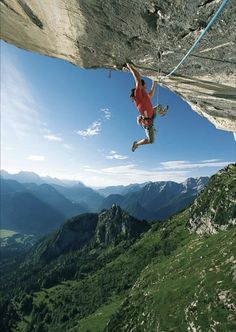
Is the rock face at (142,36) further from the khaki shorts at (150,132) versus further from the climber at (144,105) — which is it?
the khaki shorts at (150,132)

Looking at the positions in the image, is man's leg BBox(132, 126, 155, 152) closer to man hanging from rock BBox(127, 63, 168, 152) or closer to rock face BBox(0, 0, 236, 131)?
man hanging from rock BBox(127, 63, 168, 152)

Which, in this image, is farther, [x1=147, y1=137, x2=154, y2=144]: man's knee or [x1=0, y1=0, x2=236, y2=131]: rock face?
[x1=147, y1=137, x2=154, y2=144]: man's knee

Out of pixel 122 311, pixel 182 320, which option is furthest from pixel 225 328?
pixel 122 311

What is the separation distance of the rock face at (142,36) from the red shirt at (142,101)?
72.1 inches

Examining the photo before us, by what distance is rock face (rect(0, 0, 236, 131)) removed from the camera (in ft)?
42.8

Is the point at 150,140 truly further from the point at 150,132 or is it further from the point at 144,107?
the point at 144,107

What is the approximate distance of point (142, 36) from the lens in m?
15.9

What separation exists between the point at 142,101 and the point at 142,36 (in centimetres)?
289

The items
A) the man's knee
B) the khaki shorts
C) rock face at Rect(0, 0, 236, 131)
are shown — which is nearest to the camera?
rock face at Rect(0, 0, 236, 131)

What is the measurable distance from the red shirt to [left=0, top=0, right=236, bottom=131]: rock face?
1.83 metres

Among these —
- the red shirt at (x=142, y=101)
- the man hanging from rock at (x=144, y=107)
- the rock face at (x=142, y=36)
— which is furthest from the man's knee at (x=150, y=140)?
the rock face at (x=142, y=36)

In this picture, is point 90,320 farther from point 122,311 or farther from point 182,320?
point 182,320

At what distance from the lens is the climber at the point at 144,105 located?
17.0 meters

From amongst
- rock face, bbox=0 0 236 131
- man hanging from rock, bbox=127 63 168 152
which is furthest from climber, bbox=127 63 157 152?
rock face, bbox=0 0 236 131
